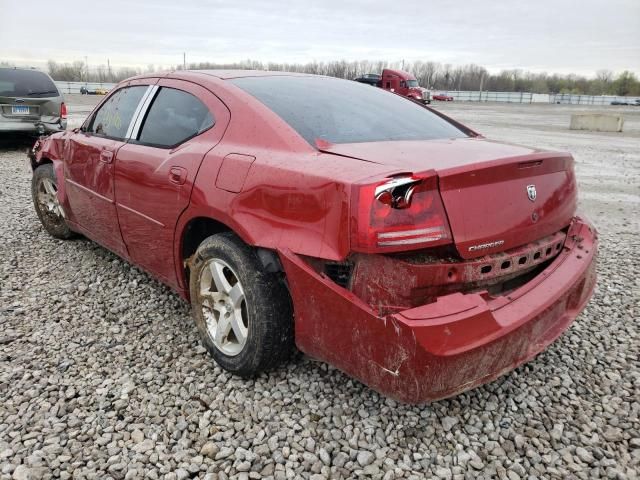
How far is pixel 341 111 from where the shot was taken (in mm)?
2711

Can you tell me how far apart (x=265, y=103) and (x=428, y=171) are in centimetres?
108

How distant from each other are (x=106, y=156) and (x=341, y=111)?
5.45 ft

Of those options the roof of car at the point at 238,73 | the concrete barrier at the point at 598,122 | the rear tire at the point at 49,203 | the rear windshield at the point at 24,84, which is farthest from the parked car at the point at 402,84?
the roof of car at the point at 238,73

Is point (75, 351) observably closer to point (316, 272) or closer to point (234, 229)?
point (234, 229)

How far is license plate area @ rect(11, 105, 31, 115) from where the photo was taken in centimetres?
933

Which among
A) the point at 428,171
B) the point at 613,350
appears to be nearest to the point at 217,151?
the point at 428,171

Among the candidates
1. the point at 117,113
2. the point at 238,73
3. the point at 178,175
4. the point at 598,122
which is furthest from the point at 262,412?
the point at 598,122

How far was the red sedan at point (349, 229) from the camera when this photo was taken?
184 cm

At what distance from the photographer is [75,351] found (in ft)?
9.16

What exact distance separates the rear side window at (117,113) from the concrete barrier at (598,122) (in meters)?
20.2

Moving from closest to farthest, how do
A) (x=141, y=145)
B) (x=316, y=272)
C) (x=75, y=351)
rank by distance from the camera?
1. (x=316, y=272)
2. (x=75, y=351)
3. (x=141, y=145)

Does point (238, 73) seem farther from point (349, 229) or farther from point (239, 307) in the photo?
point (349, 229)

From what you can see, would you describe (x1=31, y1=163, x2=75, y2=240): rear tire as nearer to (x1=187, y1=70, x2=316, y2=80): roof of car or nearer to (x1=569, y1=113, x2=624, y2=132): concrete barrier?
(x1=187, y1=70, x2=316, y2=80): roof of car

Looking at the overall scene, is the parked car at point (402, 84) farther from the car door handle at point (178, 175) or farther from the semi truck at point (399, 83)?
the car door handle at point (178, 175)
